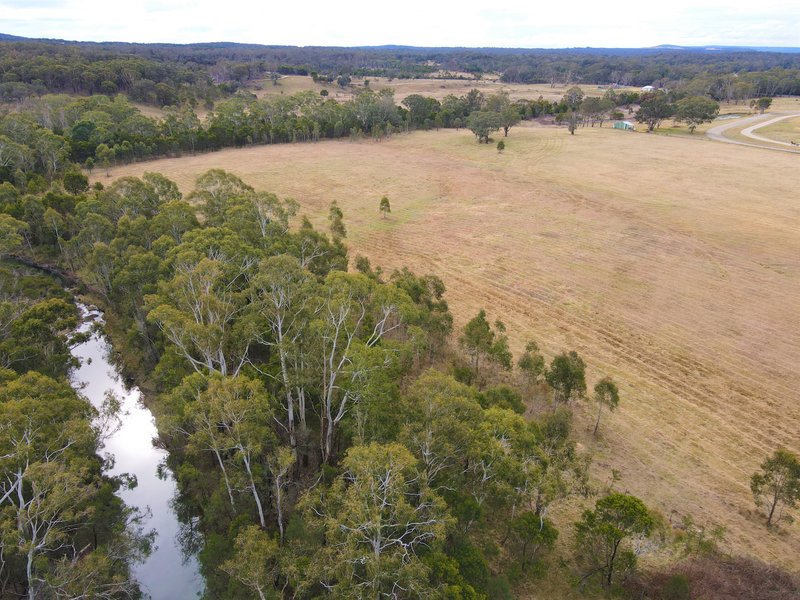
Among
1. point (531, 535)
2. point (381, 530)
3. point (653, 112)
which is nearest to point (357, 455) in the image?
point (381, 530)

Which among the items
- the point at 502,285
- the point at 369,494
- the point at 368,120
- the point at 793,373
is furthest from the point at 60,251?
the point at 368,120

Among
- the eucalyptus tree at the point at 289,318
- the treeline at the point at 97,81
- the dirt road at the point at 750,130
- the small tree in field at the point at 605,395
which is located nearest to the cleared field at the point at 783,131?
the dirt road at the point at 750,130

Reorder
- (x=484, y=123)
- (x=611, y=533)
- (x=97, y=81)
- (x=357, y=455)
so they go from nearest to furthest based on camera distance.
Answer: (x=357, y=455) < (x=611, y=533) < (x=484, y=123) < (x=97, y=81)

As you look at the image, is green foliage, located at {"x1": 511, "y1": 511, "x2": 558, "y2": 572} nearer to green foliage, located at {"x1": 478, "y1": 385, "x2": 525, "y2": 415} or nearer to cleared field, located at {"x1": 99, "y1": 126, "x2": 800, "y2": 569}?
green foliage, located at {"x1": 478, "y1": 385, "x2": 525, "y2": 415}

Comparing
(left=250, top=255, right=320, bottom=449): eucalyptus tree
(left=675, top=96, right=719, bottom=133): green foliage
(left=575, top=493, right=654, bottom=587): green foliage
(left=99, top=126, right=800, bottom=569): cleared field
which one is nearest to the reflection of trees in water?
(left=250, top=255, right=320, bottom=449): eucalyptus tree

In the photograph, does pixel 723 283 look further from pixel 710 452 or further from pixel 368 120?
pixel 368 120

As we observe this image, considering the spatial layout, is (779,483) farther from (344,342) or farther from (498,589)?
(344,342)

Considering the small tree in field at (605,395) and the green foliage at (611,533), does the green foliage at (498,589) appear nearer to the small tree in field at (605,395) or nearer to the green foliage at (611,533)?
the green foliage at (611,533)
